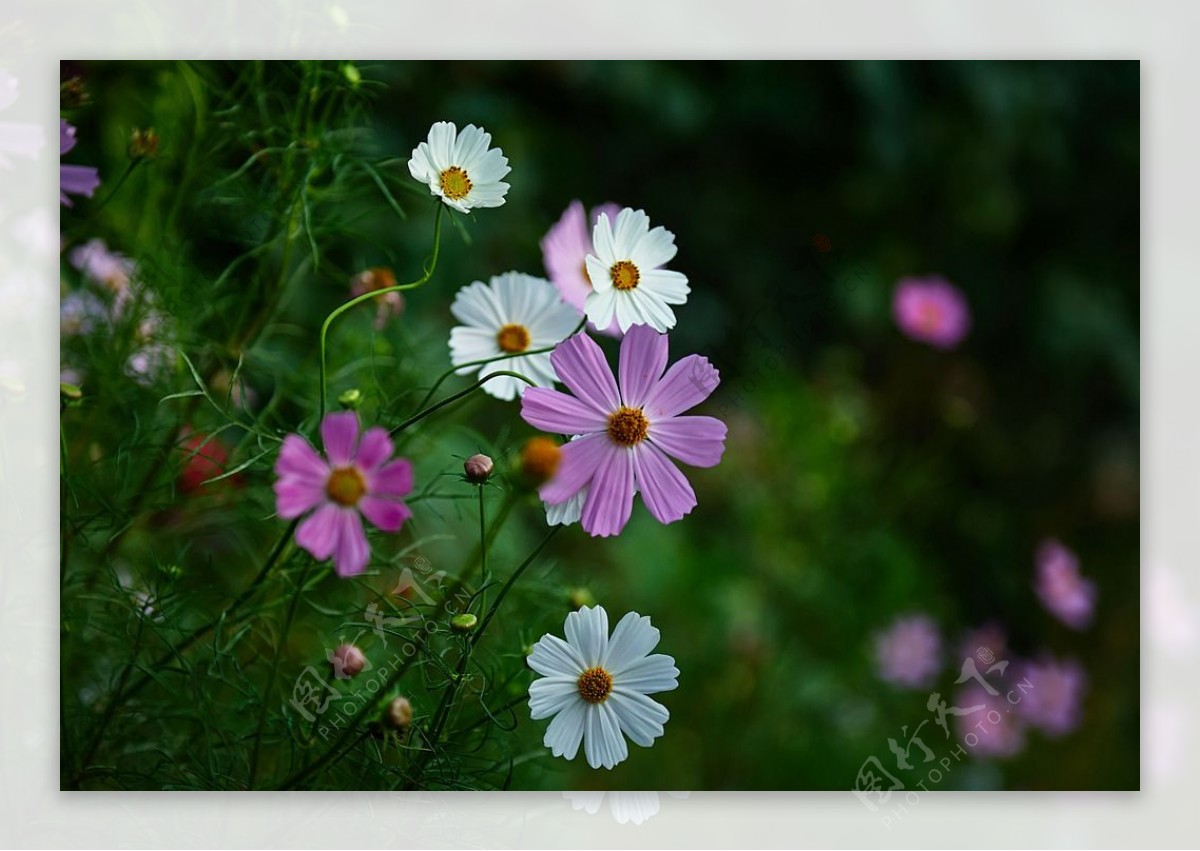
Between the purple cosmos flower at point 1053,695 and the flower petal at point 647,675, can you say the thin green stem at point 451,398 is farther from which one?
the purple cosmos flower at point 1053,695

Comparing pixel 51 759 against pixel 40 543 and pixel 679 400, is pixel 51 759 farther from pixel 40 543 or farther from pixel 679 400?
pixel 679 400

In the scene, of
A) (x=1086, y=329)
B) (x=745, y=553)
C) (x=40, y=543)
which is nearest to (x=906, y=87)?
(x=1086, y=329)

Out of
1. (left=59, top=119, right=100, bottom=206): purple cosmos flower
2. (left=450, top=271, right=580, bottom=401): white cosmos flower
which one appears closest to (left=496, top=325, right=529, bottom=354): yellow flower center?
(left=450, top=271, right=580, bottom=401): white cosmos flower

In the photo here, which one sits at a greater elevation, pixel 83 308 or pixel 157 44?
pixel 157 44

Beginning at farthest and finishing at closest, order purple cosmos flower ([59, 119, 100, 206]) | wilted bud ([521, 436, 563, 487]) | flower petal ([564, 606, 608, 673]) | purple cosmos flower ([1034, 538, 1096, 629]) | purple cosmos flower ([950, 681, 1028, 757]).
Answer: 1. purple cosmos flower ([1034, 538, 1096, 629])
2. purple cosmos flower ([950, 681, 1028, 757])
3. purple cosmos flower ([59, 119, 100, 206])
4. flower petal ([564, 606, 608, 673])
5. wilted bud ([521, 436, 563, 487])

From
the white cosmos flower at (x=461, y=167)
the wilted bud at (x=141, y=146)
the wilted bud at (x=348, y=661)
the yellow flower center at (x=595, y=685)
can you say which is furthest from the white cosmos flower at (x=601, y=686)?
the wilted bud at (x=141, y=146)

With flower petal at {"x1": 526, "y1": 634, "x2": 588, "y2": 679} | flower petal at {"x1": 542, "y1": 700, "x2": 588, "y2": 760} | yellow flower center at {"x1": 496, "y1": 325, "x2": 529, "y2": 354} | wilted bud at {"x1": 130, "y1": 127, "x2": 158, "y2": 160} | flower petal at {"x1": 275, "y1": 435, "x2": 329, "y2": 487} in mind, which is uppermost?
wilted bud at {"x1": 130, "y1": 127, "x2": 158, "y2": 160}

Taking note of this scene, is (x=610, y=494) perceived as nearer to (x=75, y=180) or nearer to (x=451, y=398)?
(x=451, y=398)

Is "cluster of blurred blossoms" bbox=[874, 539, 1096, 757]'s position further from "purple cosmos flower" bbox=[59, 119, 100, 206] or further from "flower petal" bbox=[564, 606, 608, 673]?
"purple cosmos flower" bbox=[59, 119, 100, 206]
